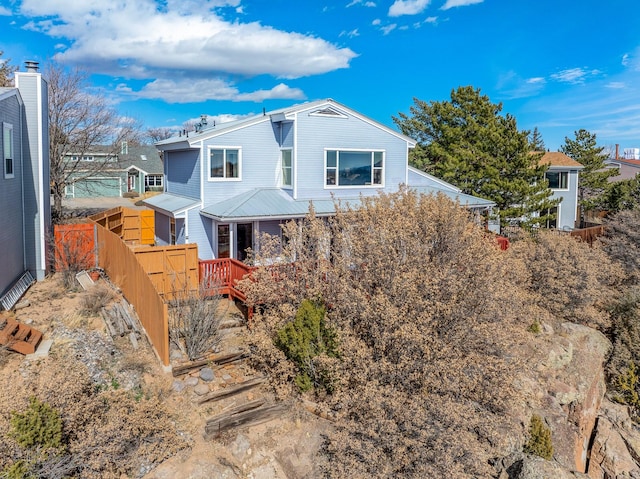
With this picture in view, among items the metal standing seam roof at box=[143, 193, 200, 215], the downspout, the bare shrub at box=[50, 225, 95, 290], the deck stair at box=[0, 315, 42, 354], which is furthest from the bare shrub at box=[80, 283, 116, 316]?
the downspout

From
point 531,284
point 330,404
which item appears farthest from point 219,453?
point 531,284

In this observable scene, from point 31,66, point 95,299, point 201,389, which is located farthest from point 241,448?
point 31,66

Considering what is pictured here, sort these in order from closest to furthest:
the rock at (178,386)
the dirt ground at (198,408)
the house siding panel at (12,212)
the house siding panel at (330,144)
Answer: the dirt ground at (198,408), the rock at (178,386), the house siding panel at (12,212), the house siding panel at (330,144)

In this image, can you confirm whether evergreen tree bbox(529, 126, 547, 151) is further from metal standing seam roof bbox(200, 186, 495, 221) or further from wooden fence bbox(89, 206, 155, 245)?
wooden fence bbox(89, 206, 155, 245)

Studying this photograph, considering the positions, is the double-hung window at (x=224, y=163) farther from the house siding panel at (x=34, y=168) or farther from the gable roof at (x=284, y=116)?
the house siding panel at (x=34, y=168)

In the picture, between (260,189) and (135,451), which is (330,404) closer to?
(135,451)

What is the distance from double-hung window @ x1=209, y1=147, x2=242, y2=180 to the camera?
1730 cm

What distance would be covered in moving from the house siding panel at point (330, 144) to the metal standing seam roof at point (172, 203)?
165 inches

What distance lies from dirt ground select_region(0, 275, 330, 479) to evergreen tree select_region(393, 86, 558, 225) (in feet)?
60.2

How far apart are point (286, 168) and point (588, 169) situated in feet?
100.0

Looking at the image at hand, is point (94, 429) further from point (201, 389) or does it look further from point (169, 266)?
point (169, 266)

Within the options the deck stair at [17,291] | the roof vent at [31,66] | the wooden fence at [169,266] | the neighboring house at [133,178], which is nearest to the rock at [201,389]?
the wooden fence at [169,266]

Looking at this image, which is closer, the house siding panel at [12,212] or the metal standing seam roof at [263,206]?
the house siding panel at [12,212]

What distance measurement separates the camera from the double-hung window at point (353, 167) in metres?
18.6
